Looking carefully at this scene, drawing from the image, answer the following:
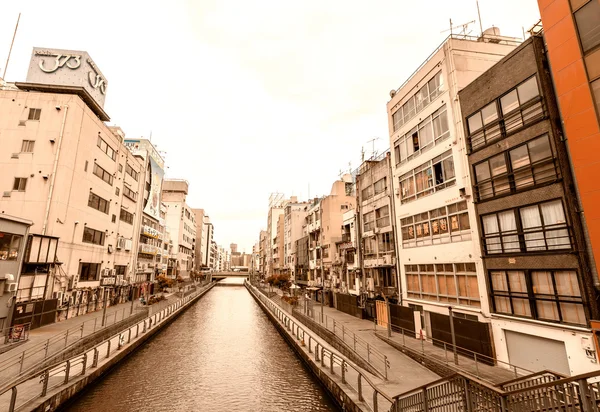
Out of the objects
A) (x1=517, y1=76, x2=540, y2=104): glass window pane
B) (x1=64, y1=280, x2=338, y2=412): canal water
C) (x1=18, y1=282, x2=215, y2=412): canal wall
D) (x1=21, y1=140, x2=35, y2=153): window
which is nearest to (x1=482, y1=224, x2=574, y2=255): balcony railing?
(x1=517, y1=76, x2=540, y2=104): glass window pane

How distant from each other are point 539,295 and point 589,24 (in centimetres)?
1149

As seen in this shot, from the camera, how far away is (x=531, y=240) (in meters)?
14.4

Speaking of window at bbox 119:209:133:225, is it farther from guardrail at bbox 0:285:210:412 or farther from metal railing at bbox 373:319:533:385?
metal railing at bbox 373:319:533:385

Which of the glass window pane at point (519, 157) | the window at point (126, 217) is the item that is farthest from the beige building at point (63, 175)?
the glass window pane at point (519, 157)

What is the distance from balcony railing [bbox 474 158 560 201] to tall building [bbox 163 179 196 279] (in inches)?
3122

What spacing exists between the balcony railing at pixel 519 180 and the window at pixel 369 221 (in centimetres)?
1491

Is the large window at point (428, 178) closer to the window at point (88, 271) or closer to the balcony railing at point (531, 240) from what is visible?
the balcony railing at point (531, 240)

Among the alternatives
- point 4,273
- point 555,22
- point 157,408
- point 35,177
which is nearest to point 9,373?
point 157,408

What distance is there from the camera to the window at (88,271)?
34.5 metres

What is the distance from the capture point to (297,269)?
72125 mm

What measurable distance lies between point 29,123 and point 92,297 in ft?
65.1

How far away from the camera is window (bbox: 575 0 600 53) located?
1170 centimetres

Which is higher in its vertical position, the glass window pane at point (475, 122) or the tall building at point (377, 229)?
the glass window pane at point (475, 122)

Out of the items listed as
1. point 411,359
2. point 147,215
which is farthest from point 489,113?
point 147,215
